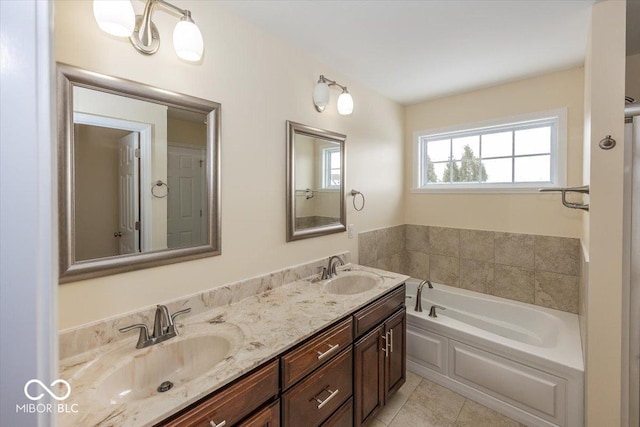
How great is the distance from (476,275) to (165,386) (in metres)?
2.78

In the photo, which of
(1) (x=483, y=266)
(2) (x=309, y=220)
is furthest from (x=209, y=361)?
(1) (x=483, y=266)

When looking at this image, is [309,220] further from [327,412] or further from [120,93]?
[120,93]

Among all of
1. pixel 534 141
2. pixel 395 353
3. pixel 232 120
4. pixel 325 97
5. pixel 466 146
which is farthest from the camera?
pixel 466 146

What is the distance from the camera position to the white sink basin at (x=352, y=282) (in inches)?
79.8

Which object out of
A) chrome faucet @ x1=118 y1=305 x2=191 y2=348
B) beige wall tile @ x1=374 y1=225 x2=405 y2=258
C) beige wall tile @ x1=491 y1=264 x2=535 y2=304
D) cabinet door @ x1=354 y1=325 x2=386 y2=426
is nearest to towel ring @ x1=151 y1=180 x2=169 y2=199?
chrome faucet @ x1=118 y1=305 x2=191 y2=348

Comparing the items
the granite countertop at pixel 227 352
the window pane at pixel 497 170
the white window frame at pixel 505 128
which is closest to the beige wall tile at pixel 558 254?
the white window frame at pixel 505 128

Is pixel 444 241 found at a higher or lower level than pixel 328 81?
lower

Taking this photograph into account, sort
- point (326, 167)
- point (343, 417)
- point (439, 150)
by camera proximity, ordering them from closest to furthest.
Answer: point (343, 417) < point (326, 167) < point (439, 150)

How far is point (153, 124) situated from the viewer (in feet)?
4.21

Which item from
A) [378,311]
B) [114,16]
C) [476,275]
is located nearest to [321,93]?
[114,16]

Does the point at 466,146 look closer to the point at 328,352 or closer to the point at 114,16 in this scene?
the point at 328,352

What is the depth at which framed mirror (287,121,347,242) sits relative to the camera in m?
1.91

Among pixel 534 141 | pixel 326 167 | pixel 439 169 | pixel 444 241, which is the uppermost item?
pixel 534 141

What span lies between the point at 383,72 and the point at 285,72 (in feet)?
3.05
